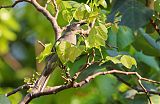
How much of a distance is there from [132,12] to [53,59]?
0.49m

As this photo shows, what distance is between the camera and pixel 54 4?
1.15 metres

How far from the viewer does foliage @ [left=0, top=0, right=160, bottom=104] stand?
105cm

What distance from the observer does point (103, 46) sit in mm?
1207

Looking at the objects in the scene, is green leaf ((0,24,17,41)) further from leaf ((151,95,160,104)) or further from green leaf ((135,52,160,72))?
leaf ((151,95,160,104))

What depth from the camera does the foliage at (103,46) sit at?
105cm

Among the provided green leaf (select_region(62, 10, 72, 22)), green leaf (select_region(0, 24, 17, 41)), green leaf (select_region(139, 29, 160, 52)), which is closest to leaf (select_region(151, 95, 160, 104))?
green leaf (select_region(139, 29, 160, 52))

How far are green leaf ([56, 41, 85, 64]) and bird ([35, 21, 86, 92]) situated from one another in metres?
0.02

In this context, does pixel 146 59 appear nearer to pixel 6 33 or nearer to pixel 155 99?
pixel 155 99

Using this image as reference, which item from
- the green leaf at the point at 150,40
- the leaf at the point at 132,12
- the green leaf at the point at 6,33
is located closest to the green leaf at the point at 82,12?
the leaf at the point at 132,12

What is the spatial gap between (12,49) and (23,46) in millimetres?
147

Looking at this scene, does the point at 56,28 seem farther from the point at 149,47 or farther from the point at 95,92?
the point at 95,92

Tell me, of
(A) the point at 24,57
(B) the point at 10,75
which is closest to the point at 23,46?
(A) the point at 24,57

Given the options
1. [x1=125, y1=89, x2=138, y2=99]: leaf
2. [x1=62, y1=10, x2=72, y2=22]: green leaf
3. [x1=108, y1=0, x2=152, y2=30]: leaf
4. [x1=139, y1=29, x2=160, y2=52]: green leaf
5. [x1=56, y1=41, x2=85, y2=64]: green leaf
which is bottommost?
[x1=125, y1=89, x2=138, y2=99]: leaf

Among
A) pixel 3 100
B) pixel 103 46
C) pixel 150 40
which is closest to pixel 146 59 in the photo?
pixel 150 40
